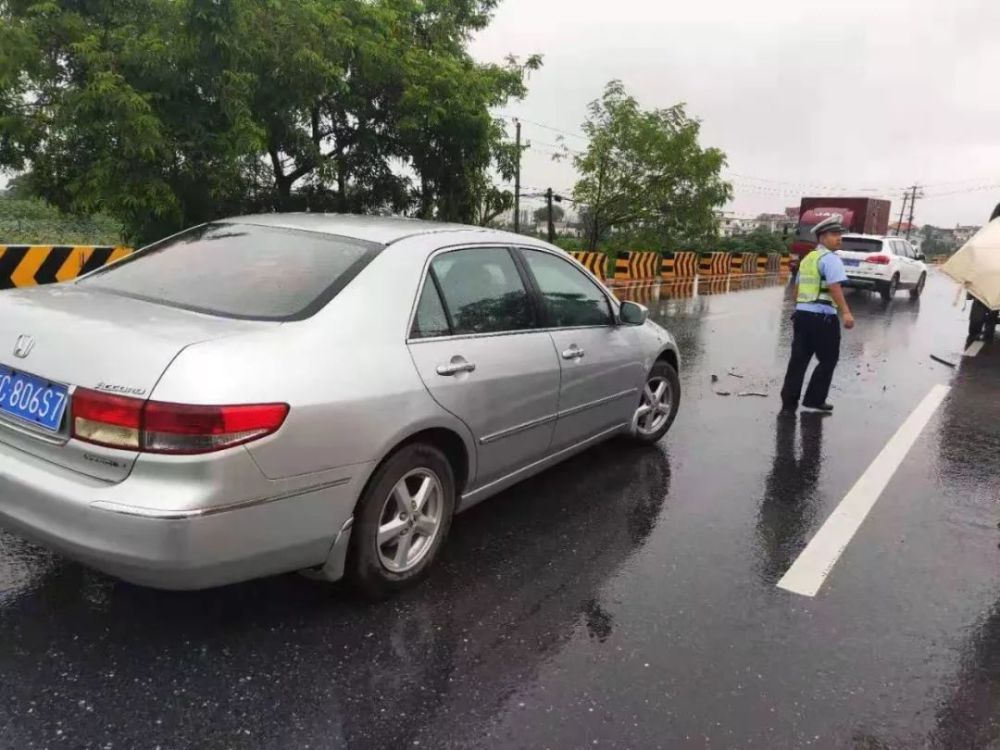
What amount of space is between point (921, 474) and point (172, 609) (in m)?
4.72

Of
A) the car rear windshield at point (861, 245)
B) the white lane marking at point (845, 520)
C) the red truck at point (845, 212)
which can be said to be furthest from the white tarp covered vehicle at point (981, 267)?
the red truck at point (845, 212)

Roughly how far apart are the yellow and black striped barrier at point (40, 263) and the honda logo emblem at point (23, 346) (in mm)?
5181

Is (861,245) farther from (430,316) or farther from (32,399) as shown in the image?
(32,399)

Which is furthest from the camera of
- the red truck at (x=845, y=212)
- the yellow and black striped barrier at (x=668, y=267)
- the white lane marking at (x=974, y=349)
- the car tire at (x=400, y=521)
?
the red truck at (x=845, y=212)

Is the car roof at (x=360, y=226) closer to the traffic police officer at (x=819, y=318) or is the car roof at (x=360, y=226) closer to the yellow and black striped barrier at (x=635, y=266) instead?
the traffic police officer at (x=819, y=318)

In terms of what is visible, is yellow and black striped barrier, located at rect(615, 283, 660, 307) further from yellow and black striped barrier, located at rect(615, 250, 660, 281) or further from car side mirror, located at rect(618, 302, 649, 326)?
car side mirror, located at rect(618, 302, 649, 326)

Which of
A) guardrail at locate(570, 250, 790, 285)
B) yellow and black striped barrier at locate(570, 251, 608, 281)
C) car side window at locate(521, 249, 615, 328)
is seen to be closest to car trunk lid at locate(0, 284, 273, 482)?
car side window at locate(521, 249, 615, 328)

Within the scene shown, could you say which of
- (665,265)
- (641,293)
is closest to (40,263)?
(641,293)

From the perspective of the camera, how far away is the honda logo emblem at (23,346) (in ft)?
8.60

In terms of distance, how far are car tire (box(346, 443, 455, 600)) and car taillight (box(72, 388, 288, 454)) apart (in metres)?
0.61

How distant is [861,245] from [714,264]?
29.3 feet

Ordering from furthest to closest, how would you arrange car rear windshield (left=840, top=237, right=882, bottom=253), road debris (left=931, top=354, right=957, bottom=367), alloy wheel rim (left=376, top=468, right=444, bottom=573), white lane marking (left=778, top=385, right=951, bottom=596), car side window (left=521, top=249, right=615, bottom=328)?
car rear windshield (left=840, top=237, right=882, bottom=253) → road debris (left=931, top=354, right=957, bottom=367) → car side window (left=521, top=249, right=615, bottom=328) → white lane marking (left=778, top=385, right=951, bottom=596) → alloy wheel rim (left=376, top=468, right=444, bottom=573)

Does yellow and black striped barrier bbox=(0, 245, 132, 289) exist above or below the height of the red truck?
below

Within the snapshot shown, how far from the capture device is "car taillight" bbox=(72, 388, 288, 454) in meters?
2.33
